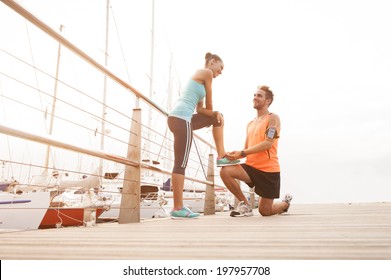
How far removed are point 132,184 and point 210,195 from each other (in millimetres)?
2157

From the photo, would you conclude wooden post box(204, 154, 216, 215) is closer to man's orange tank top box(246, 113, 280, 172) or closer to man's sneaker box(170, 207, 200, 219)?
man's orange tank top box(246, 113, 280, 172)

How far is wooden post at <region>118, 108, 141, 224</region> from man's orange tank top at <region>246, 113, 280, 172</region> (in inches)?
44.0

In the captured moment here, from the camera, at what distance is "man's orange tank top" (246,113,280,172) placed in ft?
10.9

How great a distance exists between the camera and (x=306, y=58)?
11406 mm

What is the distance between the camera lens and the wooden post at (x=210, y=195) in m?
4.49

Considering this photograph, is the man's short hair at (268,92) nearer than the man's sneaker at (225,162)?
No

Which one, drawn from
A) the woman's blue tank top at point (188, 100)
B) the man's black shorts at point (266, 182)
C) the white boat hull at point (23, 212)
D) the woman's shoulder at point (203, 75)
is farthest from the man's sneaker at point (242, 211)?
the white boat hull at point (23, 212)

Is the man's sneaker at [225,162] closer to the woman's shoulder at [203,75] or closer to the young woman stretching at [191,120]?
the young woman stretching at [191,120]

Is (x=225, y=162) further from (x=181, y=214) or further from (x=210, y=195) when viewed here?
(x=210, y=195)

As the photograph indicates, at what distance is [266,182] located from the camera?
3.28 m

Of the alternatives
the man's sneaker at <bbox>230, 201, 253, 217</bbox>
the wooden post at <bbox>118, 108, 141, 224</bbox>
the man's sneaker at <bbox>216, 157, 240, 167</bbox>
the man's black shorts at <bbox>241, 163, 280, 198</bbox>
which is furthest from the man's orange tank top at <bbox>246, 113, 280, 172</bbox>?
the wooden post at <bbox>118, 108, 141, 224</bbox>

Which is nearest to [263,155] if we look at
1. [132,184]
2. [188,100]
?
[188,100]

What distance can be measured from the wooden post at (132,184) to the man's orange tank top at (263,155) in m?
1.12
